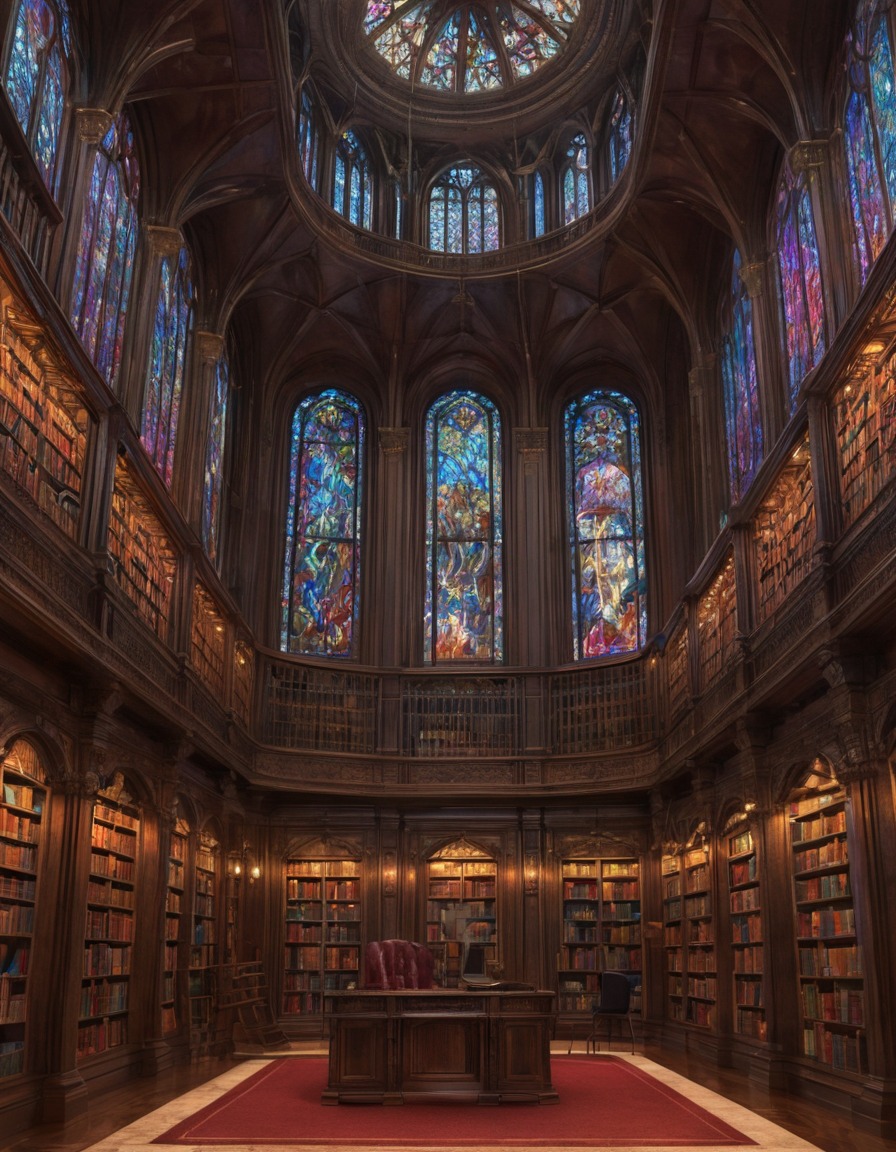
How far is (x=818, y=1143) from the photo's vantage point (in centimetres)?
723

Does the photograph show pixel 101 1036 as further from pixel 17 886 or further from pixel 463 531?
pixel 463 531

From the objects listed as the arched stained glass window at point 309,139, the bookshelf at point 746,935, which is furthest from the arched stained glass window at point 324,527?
the bookshelf at point 746,935

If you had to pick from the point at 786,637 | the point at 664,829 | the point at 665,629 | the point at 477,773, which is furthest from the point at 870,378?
the point at 477,773

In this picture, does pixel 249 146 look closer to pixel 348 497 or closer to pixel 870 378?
pixel 348 497

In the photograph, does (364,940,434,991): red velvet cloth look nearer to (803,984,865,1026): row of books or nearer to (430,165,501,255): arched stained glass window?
(803,984,865,1026): row of books

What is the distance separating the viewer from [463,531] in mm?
18406

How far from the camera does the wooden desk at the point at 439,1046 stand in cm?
893

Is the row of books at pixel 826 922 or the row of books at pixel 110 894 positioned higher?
the row of books at pixel 110 894

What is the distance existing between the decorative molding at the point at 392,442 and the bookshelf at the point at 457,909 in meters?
6.53

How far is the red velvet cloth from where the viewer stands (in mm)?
9812

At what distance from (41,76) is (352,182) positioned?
344 inches

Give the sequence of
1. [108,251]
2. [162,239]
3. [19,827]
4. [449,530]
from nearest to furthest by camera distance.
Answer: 1. [19,827]
2. [108,251]
3. [162,239]
4. [449,530]

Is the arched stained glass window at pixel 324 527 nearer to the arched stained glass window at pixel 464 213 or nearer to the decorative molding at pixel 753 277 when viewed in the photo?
the arched stained glass window at pixel 464 213

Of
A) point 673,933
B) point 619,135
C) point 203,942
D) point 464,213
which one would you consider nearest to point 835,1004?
point 673,933
